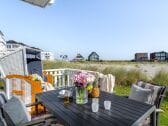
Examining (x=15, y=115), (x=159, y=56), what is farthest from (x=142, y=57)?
(x=15, y=115)

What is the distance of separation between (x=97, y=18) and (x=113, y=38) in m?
3.92

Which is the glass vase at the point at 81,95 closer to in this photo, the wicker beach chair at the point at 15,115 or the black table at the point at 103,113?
the black table at the point at 103,113

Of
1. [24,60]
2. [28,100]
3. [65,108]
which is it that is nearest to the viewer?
[65,108]

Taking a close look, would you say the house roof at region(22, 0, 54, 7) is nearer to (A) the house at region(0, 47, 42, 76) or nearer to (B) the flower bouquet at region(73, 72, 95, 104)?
(A) the house at region(0, 47, 42, 76)

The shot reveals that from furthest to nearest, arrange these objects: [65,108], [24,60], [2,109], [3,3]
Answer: [3,3] → [24,60] → [65,108] → [2,109]

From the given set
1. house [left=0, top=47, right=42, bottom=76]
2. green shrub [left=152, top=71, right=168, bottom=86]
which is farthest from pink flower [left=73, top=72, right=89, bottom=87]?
green shrub [left=152, top=71, right=168, bottom=86]

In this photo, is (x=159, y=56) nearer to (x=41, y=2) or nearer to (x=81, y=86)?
(x=41, y=2)

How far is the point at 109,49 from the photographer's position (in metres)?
22.8

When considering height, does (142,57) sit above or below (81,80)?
above

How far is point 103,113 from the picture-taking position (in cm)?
274

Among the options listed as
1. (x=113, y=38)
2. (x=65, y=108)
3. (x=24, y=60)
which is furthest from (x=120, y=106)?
(x=113, y=38)

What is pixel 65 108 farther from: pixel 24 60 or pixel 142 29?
pixel 142 29

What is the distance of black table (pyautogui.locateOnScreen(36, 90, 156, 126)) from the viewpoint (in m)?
2.41

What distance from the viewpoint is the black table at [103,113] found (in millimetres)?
2410
